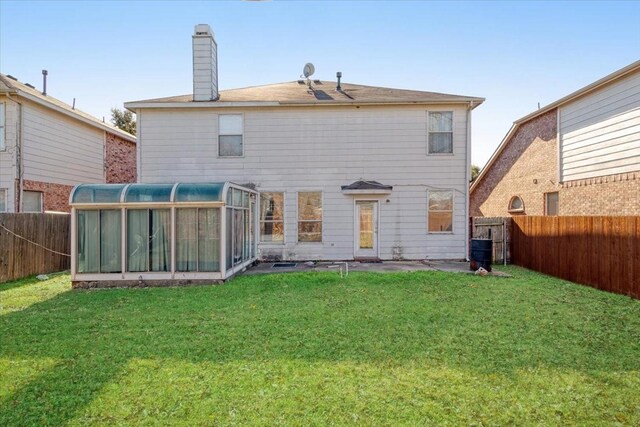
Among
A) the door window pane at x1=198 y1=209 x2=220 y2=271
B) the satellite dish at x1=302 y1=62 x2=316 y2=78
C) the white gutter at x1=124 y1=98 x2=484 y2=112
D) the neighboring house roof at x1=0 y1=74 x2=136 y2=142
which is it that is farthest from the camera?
the satellite dish at x1=302 y1=62 x2=316 y2=78

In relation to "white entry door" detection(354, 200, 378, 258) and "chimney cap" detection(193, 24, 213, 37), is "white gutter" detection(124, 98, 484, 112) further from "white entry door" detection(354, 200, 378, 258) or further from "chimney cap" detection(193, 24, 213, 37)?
"white entry door" detection(354, 200, 378, 258)

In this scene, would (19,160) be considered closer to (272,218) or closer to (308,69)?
(272,218)

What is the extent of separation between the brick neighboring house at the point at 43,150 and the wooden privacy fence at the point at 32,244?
1932 mm

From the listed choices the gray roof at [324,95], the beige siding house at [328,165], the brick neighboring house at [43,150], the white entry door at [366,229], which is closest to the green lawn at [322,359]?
the white entry door at [366,229]

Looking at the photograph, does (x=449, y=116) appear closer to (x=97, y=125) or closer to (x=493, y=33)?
(x=493, y=33)

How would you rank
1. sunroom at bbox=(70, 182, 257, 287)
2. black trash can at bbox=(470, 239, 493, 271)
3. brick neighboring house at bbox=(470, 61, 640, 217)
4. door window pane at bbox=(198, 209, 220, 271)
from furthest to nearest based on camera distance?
brick neighboring house at bbox=(470, 61, 640, 217)
black trash can at bbox=(470, 239, 493, 271)
door window pane at bbox=(198, 209, 220, 271)
sunroom at bbox=(70, 182, 257, 287)

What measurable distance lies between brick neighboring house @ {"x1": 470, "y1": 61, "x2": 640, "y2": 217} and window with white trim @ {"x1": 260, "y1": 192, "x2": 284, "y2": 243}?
10156 millimetres

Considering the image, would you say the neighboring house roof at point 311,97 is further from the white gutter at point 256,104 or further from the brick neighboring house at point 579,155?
the brick neighboring house at point 579,155

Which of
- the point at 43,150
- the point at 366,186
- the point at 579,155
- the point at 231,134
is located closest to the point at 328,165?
the point at 366,186

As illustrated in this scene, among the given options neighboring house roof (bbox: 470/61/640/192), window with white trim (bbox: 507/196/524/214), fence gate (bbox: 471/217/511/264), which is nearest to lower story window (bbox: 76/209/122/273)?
fence gate (bbox: 471/217/511/264)

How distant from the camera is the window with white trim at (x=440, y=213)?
1184 cm

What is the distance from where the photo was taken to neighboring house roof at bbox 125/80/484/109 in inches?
454

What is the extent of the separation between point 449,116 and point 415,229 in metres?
3.97

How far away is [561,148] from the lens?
1307 cm
